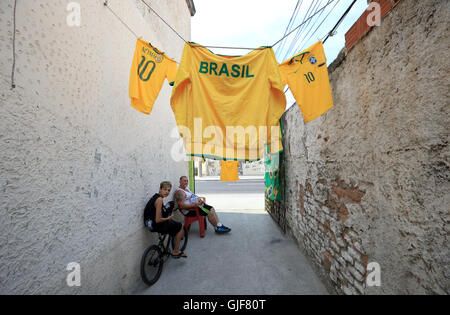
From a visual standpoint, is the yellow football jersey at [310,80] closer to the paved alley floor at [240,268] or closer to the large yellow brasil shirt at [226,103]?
the large yellow brasil shirt at [226,103]

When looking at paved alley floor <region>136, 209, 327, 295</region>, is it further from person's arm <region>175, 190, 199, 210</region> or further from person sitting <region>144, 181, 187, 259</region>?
person's arm <region>175, 190, 199, 210</region>

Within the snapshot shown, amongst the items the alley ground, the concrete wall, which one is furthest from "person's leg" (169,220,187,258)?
the concrete wall

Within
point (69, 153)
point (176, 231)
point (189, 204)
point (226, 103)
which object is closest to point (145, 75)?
point (226, 103)

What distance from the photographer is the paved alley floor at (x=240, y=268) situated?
2559mm

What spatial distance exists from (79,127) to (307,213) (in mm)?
3422

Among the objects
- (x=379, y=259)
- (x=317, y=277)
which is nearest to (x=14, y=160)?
(x=379, y=259)

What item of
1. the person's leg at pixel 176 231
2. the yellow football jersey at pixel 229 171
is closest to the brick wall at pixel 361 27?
the person's leg at pixel 176 231

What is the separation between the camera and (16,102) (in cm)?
122

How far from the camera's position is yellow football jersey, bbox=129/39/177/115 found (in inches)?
74.8

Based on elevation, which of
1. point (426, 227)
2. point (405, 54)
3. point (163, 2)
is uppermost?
point (163, 2)

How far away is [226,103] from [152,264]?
2562 mm

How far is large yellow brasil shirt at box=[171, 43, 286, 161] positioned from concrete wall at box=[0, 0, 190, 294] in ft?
2.92

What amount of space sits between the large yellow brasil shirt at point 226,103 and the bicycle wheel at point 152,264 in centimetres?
175
